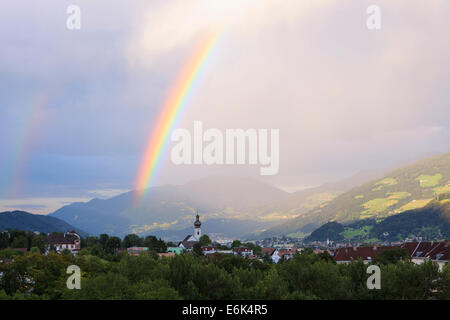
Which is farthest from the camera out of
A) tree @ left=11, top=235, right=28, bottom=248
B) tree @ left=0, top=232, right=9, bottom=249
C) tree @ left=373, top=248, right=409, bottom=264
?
tree @ left=0, top=232, right=9, bottom=249

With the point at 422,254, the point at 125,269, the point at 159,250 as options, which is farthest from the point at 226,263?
the point at 159,250

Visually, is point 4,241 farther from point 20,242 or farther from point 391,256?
point 391,256

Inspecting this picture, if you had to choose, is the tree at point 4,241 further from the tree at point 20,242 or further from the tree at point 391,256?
the tree at point 391,256

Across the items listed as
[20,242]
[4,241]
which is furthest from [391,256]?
[4,241]

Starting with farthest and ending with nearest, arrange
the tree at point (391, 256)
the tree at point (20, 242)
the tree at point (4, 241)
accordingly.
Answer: the tree at point (4, 241)
the tree at point (20, 242)
the tree at point (391, 256)

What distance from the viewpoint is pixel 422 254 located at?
14925cm

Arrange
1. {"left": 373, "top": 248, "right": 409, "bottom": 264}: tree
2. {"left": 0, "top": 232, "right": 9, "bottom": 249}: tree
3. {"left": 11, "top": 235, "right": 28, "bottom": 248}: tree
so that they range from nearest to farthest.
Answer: {"left": 373, "top": 248, "right": 409, "bottom": 264}: tree < {"left": 11, "top": 235, "right": 28, "bottom": 248}: tree < {"left": 0, "top": 232, "right": 9, "bottom": 249}: tree

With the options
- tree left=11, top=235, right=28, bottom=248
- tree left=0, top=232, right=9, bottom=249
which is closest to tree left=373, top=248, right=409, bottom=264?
tree left=11, top=235, right=28, bottom=248

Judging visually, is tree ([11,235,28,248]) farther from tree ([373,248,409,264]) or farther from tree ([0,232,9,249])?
tree ([373,248,409,264])

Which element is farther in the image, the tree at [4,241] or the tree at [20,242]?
the tree at [4,241]

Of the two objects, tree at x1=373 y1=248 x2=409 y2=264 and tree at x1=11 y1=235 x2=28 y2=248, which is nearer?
tree at x1=373 y1=248 x2=409 y2=264

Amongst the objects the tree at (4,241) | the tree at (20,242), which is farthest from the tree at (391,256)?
the tree at (4,241)
